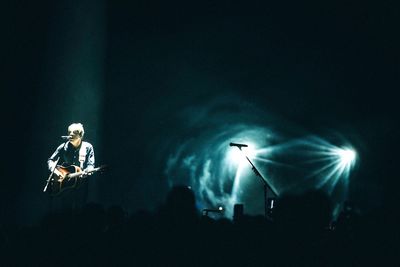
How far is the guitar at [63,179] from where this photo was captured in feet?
24.7

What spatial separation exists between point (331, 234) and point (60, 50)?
8.98 meters

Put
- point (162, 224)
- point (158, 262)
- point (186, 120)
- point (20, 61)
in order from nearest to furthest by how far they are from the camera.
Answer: point (158, 262), point (162, 224), point (20, 61), point (186, 120)

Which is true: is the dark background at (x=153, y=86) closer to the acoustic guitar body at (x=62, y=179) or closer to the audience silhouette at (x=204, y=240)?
the acoustic guitar body at (x=62, y=179)

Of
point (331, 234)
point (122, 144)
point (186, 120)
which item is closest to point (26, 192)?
point (122, 144)

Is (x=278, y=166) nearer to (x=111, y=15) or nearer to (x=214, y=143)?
(x=214, y=143)

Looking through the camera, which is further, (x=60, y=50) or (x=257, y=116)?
(x=257, y=116)

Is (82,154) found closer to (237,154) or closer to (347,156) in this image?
(237,154)

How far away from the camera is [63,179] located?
7520 millimetres

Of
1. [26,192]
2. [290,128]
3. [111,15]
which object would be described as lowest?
[26,192]

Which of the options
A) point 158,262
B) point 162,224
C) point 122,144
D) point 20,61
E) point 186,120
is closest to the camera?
point 158,262

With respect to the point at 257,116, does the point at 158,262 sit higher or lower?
lower

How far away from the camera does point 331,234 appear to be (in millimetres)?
2551

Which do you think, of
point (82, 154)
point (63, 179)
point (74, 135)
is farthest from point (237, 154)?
point (63, 179)

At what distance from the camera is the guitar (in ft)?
24.7
